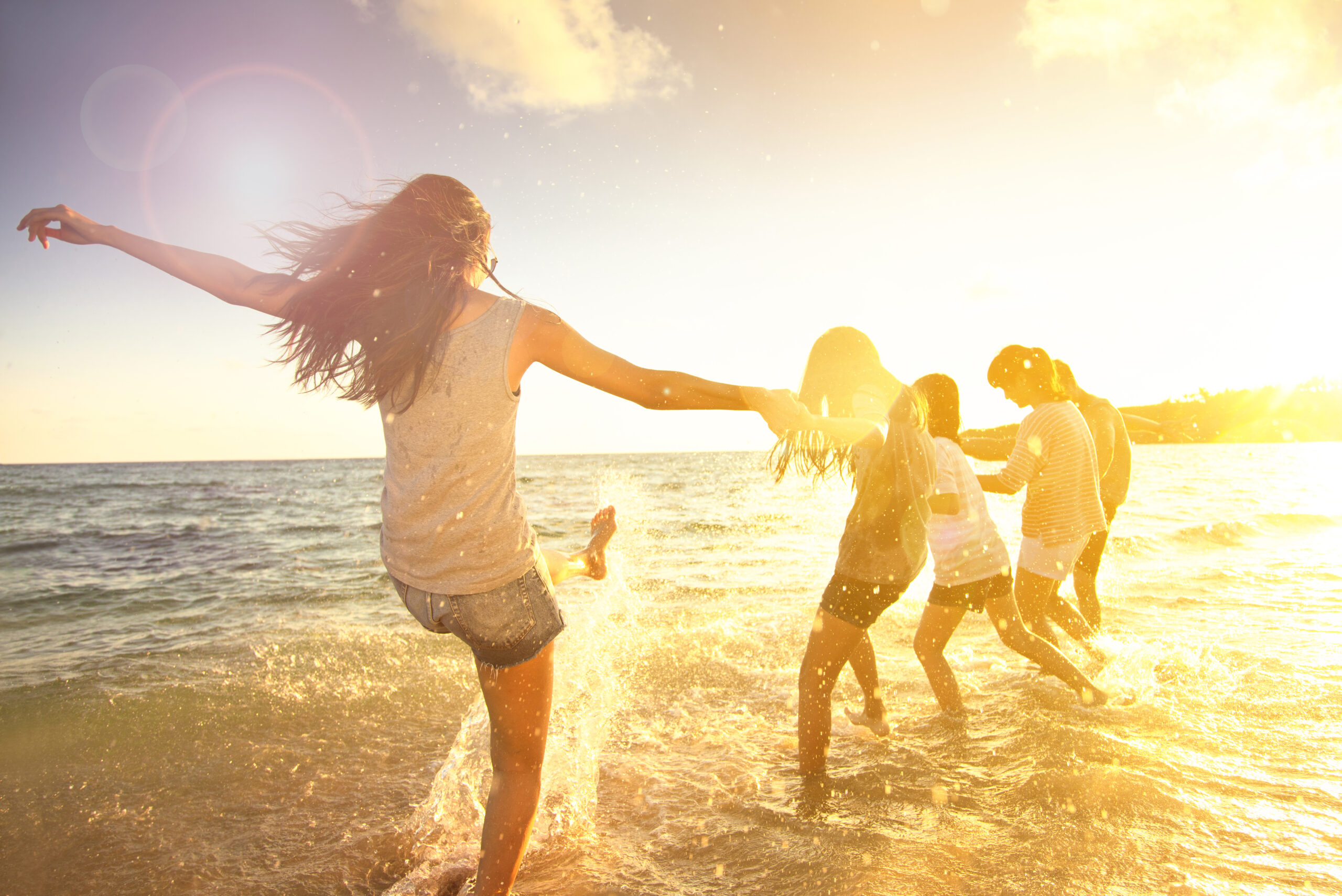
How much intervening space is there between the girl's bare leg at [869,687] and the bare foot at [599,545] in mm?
1583

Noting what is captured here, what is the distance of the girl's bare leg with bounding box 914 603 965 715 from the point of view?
411cm

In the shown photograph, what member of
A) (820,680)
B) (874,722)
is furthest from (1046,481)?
(820,680)

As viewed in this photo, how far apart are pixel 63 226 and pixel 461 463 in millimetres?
1587

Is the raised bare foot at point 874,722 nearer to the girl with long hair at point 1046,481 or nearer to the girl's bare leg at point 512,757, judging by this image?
the girl with long hair at point 1046,481

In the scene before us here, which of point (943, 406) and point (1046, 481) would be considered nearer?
Result: point (943, 406)

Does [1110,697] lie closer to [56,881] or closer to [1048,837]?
[1048,837]

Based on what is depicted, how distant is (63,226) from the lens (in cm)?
211

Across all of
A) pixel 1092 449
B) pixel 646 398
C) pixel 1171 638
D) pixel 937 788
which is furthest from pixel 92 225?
pixel 1171 638

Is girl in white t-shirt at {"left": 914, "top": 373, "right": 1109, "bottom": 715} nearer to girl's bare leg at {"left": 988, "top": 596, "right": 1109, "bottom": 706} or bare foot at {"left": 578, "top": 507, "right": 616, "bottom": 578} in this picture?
girl's bare leg at {"left": 988, "top": 596, "right": 1109, "bottom": 706}

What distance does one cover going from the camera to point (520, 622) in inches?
74.6

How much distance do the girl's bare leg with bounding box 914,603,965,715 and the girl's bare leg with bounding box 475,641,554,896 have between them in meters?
2.86

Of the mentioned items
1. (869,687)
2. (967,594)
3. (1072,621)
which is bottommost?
(869,687)

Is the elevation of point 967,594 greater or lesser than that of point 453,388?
lesser

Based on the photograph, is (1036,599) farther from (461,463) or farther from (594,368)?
(461,463)
